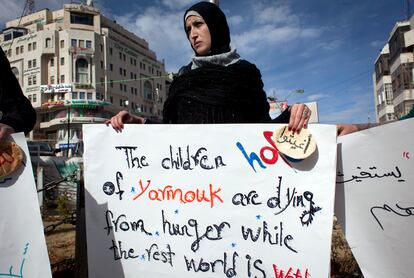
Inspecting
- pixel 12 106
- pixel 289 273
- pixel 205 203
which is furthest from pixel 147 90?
pixel 289 273

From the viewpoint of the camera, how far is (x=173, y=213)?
1.52 m

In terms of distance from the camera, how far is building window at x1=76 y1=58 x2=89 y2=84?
2056 inches

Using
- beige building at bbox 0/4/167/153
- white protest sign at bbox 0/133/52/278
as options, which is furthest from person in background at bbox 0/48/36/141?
beige building at bbox 0/4/167/153

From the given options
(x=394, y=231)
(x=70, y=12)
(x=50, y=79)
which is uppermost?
(x=70, y=12)

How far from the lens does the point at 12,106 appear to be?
1.59 m

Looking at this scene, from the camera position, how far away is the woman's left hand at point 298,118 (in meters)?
1.43

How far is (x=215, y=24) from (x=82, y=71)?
5541 centimetres

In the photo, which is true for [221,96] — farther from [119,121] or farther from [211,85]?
[119,121]

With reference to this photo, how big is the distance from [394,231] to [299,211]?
15.4 inches

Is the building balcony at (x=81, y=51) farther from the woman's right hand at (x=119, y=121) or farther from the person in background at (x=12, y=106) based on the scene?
the woman's right hand at (x=119, y=121)

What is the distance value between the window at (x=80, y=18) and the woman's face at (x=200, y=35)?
6036 cm

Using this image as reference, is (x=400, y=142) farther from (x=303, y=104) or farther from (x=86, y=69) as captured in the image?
(x=86, y=69)

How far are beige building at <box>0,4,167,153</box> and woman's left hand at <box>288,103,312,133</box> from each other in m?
50.7

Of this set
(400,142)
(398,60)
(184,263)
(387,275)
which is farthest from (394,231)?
(398,60)
